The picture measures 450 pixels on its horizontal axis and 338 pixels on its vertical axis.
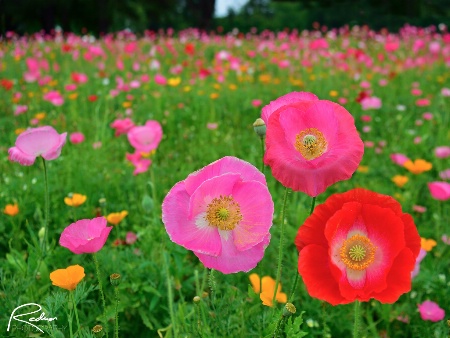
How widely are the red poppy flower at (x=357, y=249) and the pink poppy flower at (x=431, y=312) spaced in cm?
62

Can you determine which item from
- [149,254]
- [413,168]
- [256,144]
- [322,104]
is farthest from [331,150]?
[256,144]

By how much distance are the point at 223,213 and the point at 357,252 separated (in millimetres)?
214

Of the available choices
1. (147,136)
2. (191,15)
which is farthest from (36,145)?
(191,15)

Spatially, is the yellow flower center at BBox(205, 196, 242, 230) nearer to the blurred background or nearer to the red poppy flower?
the red poppy flower

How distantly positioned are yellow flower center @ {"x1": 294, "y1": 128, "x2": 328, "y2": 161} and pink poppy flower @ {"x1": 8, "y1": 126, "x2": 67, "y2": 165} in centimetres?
58

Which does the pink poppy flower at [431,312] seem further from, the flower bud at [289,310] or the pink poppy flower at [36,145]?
the pink poppy flower at [36,145]

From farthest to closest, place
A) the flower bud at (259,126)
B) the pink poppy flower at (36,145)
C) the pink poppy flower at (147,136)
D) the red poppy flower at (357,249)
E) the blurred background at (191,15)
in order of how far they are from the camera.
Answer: the blurred background at (191,15)
the pink poppy flower at (147,136)
the pink poppy flower at (36,145)
the flower bud at (259,126)
the red poppy flower at (357,249)

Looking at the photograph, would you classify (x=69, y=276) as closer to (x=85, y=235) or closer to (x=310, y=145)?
(x=85, y=235)

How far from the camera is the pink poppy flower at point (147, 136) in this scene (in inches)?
60.2

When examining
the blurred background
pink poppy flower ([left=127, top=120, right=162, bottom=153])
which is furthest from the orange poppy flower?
the blurred background

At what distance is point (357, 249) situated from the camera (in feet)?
2.49

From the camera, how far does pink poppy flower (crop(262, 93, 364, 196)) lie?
718mm

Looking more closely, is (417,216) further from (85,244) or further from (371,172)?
(85,244)

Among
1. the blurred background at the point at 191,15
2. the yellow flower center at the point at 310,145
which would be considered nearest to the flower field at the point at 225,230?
the yellow flower center at the point at 310,145
